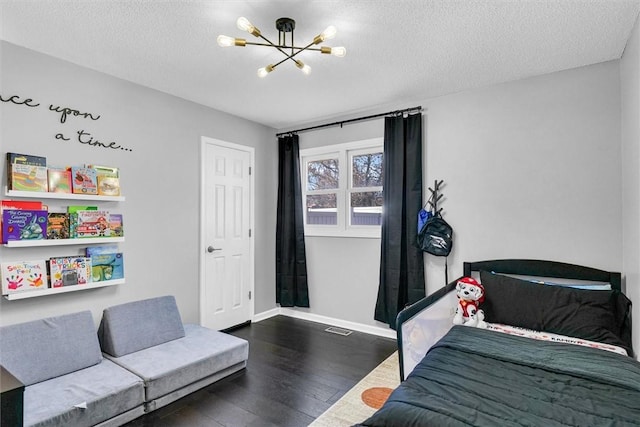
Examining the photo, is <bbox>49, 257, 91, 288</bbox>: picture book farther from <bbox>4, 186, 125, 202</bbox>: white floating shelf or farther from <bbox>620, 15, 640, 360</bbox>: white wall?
<bbox>620, 15, 640, 360</bbox>: white wall

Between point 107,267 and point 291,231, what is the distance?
2.11 metres

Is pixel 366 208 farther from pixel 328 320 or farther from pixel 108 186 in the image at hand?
pixel 108 186

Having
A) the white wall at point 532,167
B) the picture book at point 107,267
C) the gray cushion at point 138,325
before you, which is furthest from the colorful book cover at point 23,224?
the white wall at point 532,167

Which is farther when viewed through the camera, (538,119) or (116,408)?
(538,119)

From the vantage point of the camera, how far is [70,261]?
102 inches

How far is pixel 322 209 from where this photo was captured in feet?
14.3

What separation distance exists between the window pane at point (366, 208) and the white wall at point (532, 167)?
2.10ft

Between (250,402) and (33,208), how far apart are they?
6.81ft

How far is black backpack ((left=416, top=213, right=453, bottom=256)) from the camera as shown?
3.28 metres

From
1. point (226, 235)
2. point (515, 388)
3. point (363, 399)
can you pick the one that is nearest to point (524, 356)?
point (515, 388)

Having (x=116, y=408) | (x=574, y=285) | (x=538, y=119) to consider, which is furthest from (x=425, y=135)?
(x=116, y=408)

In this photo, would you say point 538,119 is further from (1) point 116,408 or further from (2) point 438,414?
(1) point 116,408

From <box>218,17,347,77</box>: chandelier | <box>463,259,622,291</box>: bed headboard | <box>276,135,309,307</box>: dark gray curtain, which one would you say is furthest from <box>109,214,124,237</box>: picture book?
<box>463,259,622,291</box>: bed headboard

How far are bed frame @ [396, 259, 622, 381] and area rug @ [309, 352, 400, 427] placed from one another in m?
0.43
